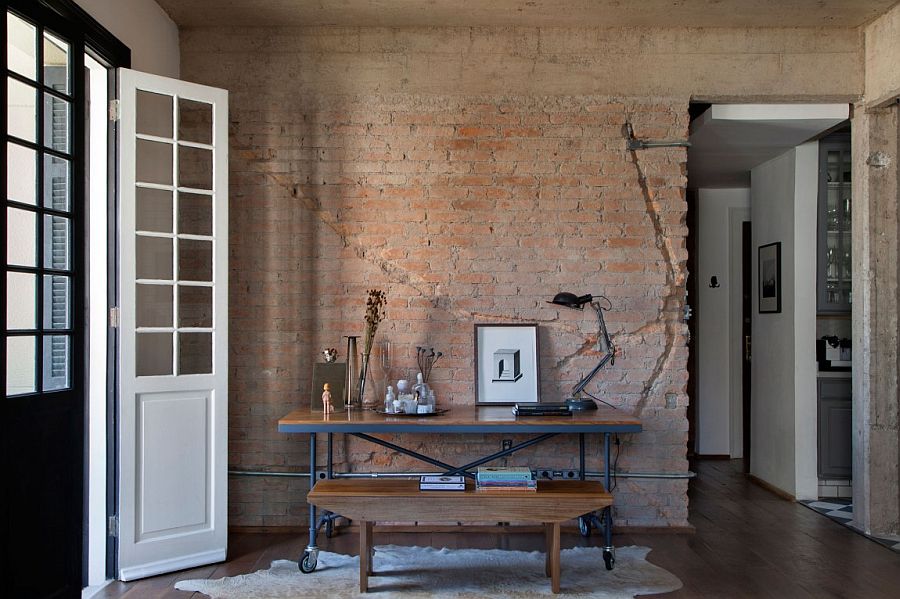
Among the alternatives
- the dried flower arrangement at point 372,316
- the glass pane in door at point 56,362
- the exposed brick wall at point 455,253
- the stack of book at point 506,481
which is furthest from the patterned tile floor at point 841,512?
the glass pane in door at point 56,362

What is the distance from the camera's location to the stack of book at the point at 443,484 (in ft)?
12.0

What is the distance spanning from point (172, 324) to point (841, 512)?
4.85 meters

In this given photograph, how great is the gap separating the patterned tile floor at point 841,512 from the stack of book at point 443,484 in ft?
9.32

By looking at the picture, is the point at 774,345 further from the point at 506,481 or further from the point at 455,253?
the point at 506,481

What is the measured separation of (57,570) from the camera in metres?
3.26

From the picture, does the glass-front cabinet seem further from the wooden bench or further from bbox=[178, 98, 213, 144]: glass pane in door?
bbox=[178, 98, 213, 144]: glass pane in door

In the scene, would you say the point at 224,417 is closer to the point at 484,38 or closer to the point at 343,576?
the point at 343,576

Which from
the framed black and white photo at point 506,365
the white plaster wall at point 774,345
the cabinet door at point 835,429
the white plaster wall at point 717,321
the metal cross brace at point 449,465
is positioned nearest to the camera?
the metal cross brace at point 449,465

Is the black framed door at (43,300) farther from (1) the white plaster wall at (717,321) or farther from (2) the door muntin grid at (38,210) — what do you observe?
(1) the white plaster wall at (717,321)

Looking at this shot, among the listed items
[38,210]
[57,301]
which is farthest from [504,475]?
[38,210]

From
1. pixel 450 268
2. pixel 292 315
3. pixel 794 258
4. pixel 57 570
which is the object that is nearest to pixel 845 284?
pixel 794 258

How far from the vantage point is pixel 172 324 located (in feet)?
13.1

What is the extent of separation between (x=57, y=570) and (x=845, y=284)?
225 inches

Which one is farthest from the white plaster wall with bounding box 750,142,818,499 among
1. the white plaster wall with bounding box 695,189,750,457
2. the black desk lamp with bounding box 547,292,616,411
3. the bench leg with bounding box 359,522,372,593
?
the bench leg with bounding box 359,522,372,593
